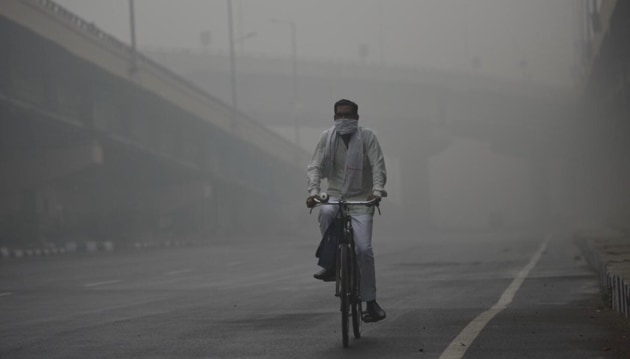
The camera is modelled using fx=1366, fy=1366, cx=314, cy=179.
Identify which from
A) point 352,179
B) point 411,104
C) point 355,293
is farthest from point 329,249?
point 411,104

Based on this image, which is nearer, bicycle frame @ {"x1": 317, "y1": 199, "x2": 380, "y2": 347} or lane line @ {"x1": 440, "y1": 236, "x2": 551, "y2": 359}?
lane line @ {"x1": 440, "y1": 236, "x2": 551, "y2": 359}

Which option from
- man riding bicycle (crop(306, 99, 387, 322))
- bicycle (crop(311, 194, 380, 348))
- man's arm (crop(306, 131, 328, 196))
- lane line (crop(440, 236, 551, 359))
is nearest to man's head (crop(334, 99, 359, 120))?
man riding bicycle (crop(306, 99, 387, 322))

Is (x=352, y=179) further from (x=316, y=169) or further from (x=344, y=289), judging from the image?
(x=344, y=289)

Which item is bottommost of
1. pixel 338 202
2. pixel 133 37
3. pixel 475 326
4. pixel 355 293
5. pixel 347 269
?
pixel 475 326

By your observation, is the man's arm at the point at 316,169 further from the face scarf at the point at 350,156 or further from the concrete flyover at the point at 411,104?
the concrete flyover at the point at 411,104

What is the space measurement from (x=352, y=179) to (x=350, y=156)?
180 millimetres

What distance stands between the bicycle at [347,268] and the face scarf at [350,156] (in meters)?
0.17

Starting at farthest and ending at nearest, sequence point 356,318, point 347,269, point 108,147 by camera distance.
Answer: point 108,147 → point 356,318 → point 347,269

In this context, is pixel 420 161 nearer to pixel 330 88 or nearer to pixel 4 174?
pixel 330 88

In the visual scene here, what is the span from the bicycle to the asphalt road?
0.23 metres

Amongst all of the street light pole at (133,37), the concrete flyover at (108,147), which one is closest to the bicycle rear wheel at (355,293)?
the concrete flyover at (108,147)

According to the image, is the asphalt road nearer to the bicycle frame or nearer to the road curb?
the bicycle frame

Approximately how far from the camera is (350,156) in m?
10.7

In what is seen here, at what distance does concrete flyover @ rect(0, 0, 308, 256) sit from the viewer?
132ft
